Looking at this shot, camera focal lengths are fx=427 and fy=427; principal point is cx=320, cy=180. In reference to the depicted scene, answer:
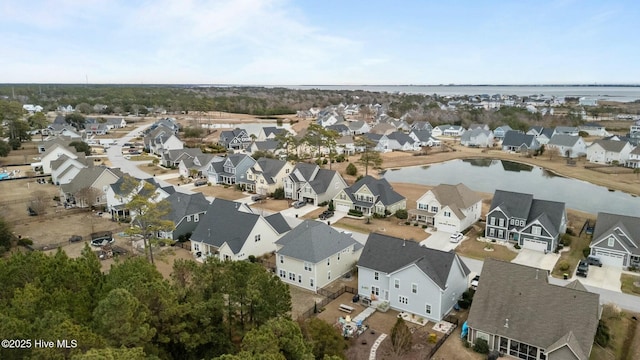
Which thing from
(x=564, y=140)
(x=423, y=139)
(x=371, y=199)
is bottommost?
(x=371, y=199)

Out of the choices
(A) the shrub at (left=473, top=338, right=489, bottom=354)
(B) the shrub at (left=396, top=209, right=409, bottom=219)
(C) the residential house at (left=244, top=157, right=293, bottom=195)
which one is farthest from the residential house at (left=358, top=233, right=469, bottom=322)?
(C) the residential house at (left=244, top=157, right=293, bottom=195)

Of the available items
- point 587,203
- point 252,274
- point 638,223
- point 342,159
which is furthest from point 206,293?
point 342,159

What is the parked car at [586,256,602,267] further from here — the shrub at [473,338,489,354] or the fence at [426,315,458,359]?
the shrub at [473,338,489,354]

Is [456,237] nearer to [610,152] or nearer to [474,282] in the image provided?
[474,282]

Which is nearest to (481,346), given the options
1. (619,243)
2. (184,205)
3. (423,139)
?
(619,243)

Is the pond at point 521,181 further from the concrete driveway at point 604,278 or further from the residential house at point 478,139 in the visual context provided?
the concrete driveway at point 604,278

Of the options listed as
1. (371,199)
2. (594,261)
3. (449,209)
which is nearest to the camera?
(594,261)
